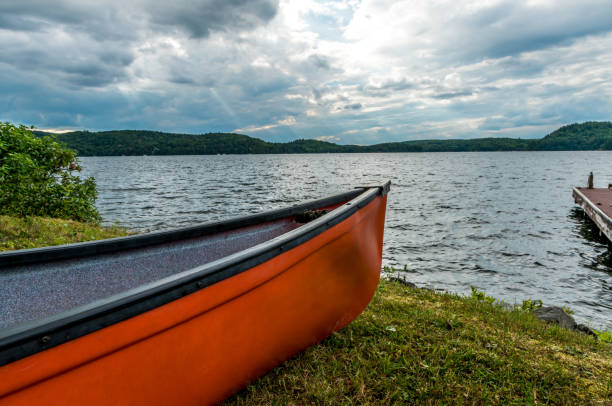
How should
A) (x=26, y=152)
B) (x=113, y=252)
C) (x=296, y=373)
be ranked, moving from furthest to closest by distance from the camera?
1. (x=26, y=152)
2. (x=113, y=252)
3. (x=296, y=373)

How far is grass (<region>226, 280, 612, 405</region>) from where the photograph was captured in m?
2.65

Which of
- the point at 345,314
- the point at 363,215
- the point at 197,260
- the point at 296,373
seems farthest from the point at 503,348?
the point at 197,260

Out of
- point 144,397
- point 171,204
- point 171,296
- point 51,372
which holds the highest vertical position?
point 171,296

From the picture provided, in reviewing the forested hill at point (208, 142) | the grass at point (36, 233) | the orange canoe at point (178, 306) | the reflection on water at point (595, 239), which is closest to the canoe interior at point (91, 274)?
the orange canoe at point (178, 306)

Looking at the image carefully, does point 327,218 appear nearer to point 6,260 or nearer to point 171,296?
point 171,296

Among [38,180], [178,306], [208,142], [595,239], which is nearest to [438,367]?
[178,306]

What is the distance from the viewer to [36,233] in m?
8.07

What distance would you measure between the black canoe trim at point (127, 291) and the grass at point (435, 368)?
1.18 m

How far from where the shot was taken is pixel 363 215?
354 cm

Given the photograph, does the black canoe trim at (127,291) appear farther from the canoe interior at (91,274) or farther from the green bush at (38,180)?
the green bush at (38,180)

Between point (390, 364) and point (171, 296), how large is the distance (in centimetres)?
216

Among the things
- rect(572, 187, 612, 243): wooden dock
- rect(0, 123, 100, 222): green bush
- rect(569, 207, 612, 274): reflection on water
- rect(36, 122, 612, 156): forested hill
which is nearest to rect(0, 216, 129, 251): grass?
rect(0, 123, 100, 222): green bush

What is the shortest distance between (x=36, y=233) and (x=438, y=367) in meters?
9.19

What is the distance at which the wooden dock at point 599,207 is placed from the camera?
13250 millimetres
